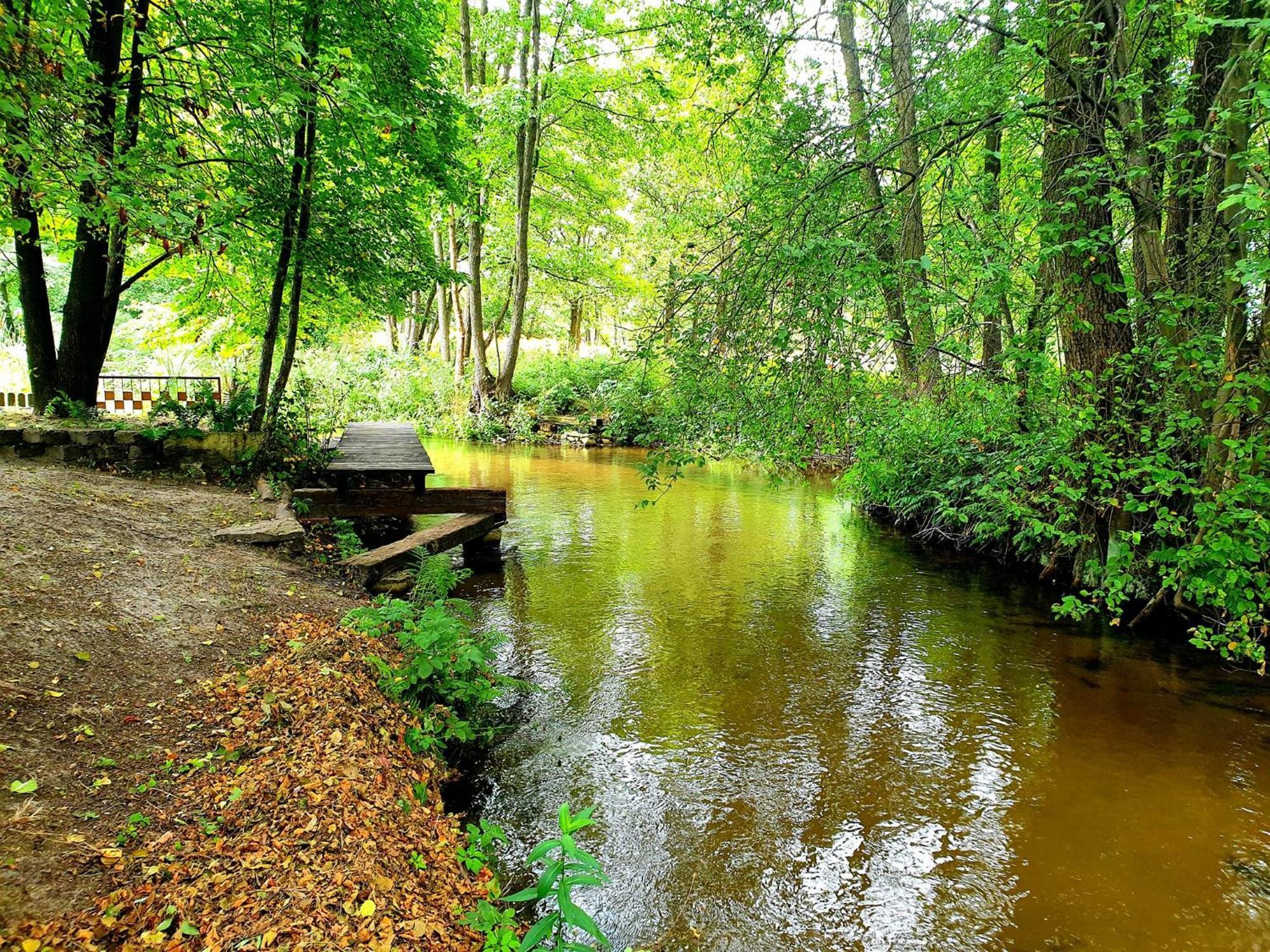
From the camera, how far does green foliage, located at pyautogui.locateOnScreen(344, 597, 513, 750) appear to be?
13.7 feet

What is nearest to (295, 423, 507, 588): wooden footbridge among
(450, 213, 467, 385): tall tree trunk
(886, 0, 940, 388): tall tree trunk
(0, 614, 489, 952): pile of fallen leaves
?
(0, 614, 489, 952): pile of fallen leaves

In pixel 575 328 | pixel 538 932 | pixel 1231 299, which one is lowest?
pixel 538 932

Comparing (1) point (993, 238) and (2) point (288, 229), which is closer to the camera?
(1) point (993, 238)

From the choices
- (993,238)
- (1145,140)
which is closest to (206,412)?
(993,238)

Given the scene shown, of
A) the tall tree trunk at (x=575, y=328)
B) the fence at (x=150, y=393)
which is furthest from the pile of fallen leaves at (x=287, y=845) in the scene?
the tall tree trunk at (x=575, y=328)

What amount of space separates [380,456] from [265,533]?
3.39m

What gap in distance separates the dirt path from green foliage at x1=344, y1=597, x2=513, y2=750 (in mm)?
584

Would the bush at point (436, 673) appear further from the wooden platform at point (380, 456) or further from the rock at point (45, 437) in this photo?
the rock at point (45, 437)

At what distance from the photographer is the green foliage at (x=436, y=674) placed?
418cm

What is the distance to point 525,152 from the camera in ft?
70.3

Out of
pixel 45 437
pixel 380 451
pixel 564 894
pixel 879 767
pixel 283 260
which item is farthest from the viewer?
pixel 380 451

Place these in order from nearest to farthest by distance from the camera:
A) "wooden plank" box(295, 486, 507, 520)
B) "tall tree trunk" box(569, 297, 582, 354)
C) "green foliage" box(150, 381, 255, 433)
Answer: "wooden plank" box(295, 486, 507, 520) → "green foliage" box(150, 381, 255, 433) → "tall tree trunk" box(569, 297, 582, 354)

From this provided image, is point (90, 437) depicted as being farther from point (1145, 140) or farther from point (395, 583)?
point (1145, 140)

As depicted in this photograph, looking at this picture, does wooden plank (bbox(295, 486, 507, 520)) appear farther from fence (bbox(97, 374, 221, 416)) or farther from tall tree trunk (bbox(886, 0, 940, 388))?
tall tree trunk (bbox(886, 0, 940, 388))
